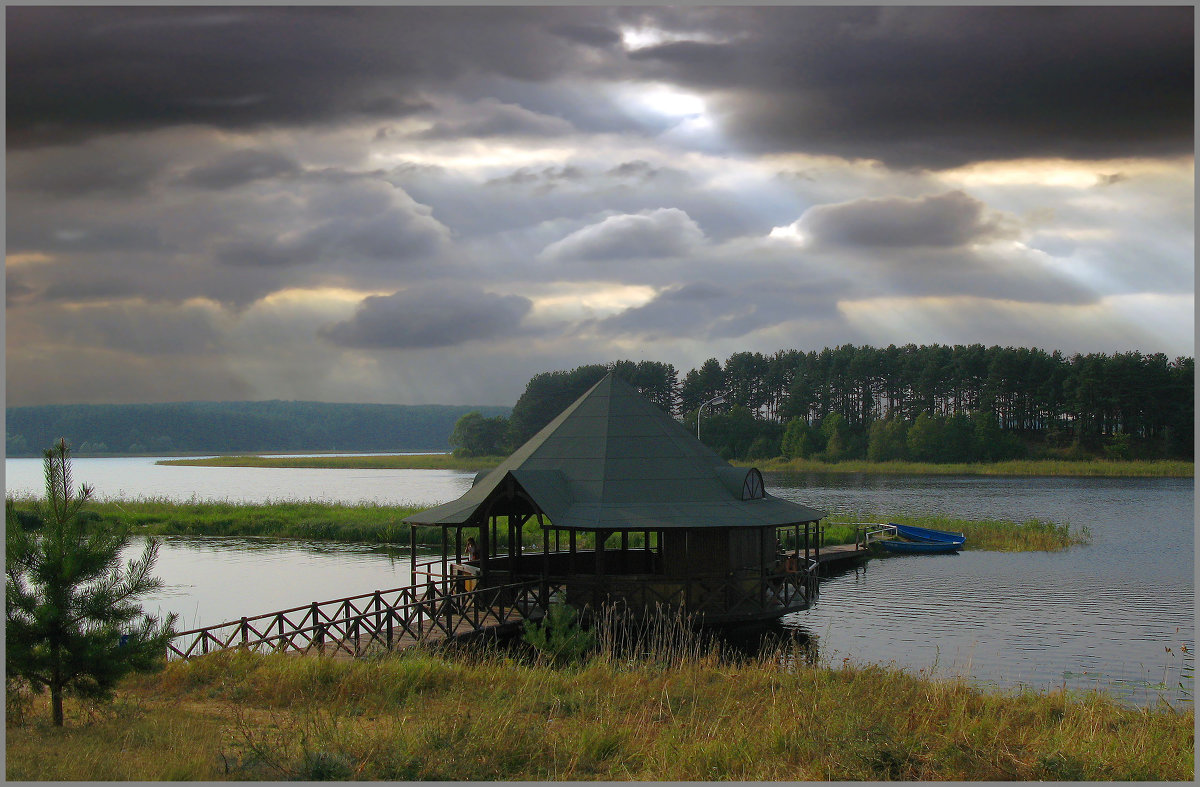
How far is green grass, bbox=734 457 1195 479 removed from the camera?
81.4m

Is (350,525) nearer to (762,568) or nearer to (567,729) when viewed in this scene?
(762,568)

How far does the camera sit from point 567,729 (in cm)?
1061

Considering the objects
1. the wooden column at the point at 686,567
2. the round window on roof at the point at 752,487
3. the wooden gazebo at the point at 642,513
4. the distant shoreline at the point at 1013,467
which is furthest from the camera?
the distant shoreline at the point at 1013,467

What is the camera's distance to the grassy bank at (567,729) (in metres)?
9.11

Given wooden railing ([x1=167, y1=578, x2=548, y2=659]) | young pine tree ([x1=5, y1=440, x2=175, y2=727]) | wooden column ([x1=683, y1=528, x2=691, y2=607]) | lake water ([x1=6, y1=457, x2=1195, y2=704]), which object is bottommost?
lake water ([x1=6, y1=457, x2=1195, y2=704])

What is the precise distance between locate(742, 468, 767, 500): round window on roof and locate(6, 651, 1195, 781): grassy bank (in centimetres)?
650

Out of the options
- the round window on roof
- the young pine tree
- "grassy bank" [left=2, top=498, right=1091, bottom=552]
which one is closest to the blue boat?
"grassy bank" [left=2, top=498, right=1091, bottom=552]

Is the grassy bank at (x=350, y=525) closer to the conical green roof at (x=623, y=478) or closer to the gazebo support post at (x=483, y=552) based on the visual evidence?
the conical green roof at (x=623, y=478)

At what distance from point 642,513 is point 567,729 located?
359 inches

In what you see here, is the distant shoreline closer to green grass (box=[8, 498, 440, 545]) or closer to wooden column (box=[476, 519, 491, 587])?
green grass (box=[8, 498, 440, 545])

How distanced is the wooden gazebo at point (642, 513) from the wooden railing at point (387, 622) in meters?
0.64

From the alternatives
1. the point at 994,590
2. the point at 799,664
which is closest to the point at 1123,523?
the point at 994,590

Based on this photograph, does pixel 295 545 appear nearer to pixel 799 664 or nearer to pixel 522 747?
pixel 799 664

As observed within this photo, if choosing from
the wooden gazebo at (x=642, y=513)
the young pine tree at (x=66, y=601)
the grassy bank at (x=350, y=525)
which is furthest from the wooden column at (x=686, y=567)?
the grassy bank at (x=350, y=525)
